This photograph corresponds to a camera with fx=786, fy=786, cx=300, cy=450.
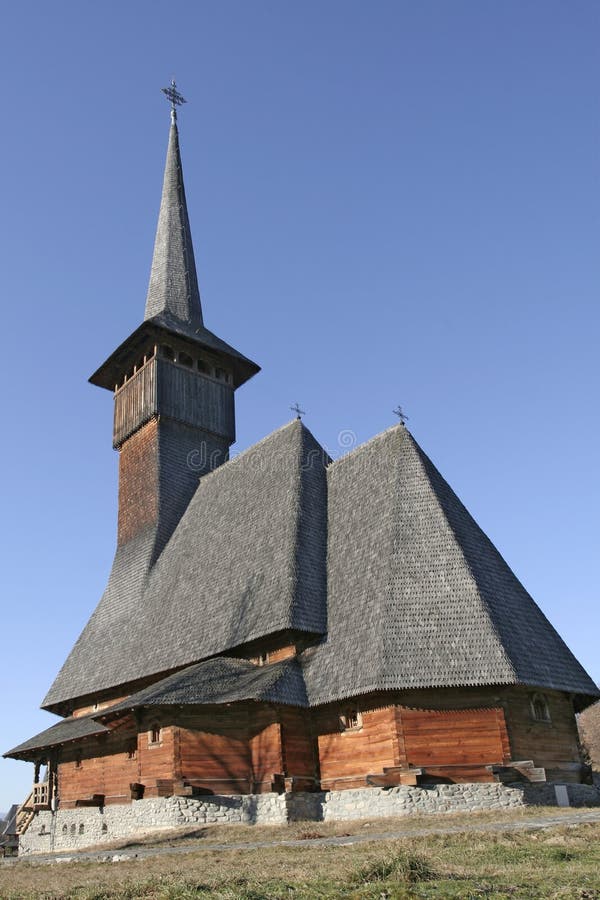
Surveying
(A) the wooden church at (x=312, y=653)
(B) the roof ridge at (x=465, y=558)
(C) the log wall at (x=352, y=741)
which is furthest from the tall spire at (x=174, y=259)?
(C) the log wall at (x=352, y=741)

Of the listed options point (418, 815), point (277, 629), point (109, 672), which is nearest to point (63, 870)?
point (418, 815)

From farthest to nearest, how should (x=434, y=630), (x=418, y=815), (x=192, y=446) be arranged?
(x=192, y=446) < (x=434, y=630) < (x=418, y=815)

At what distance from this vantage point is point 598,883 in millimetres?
7402

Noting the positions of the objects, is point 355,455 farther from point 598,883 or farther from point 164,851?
point 598,883

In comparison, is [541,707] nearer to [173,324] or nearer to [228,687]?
[228,687]

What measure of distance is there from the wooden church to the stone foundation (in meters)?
0.31

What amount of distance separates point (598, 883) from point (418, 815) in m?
10.9

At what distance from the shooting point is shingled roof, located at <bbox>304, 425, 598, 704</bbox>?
1936 cm

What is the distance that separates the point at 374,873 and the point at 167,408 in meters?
28.1

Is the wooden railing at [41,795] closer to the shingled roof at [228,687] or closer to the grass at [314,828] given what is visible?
the shingled roof at [228,687]

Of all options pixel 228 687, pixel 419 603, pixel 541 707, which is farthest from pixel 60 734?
pixel 541 707

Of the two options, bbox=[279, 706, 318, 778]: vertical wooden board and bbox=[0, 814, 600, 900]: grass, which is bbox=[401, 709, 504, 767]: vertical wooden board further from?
bbox=[0, 814, 600, 900]: grass

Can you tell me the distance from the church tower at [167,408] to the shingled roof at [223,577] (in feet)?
3.33

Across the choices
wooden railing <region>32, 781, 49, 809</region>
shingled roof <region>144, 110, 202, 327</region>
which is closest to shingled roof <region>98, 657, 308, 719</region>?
wooden railing <region>32, 781, 49, 809</region>
